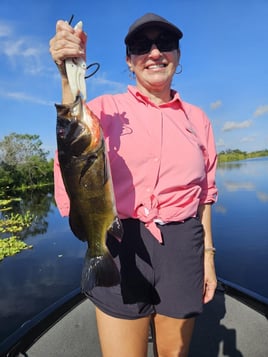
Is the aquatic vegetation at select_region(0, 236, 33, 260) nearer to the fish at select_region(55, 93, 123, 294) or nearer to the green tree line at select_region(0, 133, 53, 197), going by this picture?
the fish at select_region(55, 93, 123, 294)

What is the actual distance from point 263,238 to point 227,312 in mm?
8823

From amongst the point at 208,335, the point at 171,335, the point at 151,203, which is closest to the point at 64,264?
the point at 208,335

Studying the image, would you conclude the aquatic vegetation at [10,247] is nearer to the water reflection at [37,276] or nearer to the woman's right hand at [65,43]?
the water reflection at [37,276]

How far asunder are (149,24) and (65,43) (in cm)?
64

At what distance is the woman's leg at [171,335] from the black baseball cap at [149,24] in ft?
5.83

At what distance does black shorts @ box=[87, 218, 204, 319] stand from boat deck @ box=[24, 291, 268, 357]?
1.95m

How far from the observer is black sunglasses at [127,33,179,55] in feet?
6.32

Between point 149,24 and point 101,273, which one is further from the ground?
point 149,24

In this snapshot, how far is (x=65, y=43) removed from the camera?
149cm

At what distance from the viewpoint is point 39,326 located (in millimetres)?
3826

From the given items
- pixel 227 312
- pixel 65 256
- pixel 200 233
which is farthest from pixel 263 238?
pixel 200 233

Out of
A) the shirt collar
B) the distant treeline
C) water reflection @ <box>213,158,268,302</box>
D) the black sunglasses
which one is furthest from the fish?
the distant treeline

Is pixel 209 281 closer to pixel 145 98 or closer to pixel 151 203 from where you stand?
pixel 151 203

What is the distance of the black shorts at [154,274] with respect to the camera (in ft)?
5.94
